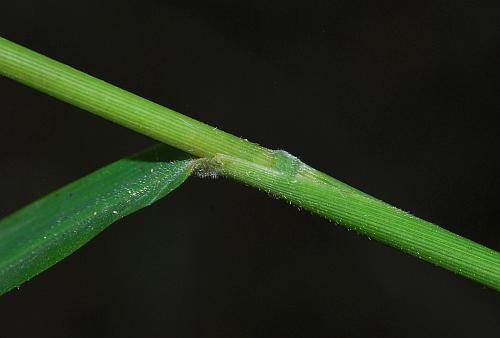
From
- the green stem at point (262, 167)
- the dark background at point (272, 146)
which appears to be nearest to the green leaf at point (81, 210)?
the green stem at point (262, 167)

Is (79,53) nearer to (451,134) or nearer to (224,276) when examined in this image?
(224,276)

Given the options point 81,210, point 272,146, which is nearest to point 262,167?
point 81,210

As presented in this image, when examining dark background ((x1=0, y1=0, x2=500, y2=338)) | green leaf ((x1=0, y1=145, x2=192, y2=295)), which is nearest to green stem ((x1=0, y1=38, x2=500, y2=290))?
green leaf ((x1=0, y1=145, x2=192, y2=295))

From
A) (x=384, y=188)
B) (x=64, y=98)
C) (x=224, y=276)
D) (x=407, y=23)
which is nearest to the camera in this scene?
(x=64, y=98)

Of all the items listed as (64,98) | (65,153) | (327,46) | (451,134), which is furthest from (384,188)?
(64,98)

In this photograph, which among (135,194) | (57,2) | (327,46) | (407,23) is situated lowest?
(135,194)

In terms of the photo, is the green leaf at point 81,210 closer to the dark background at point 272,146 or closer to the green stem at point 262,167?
the green stem at point 262,167
